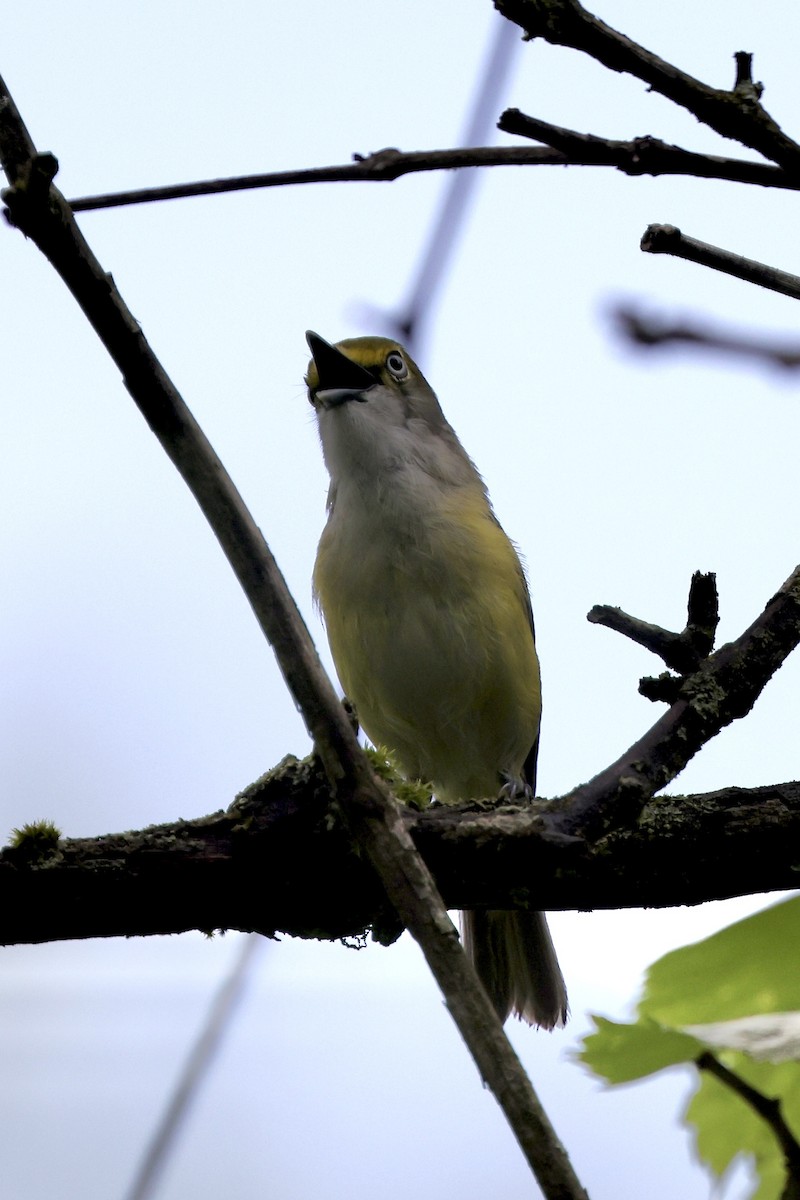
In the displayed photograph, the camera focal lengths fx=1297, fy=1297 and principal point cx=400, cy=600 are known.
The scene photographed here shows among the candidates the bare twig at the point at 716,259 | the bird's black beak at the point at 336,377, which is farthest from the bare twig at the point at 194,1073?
the bird's black beak at the point at 336,377

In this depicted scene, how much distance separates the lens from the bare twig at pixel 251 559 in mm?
1204

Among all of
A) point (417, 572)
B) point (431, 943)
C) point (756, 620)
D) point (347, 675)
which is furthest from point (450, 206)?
point (347, 675)

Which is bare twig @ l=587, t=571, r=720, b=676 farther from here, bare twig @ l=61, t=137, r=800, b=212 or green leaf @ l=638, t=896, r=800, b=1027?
bare twig @ l=61, t=137, r=800, b=212

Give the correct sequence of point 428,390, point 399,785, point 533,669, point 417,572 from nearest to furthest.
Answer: point 399,785 < point 417,572 < point 533,669 < point 428,390

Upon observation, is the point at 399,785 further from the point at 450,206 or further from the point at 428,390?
the point at 428,390

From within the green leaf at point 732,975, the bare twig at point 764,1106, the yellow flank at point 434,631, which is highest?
the yellow flank at point 434,631

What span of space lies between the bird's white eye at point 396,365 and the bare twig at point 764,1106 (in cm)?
450

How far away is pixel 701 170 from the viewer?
135cm

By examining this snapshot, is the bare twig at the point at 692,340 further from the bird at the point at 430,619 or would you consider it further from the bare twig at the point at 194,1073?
the bird at the point at 430,619

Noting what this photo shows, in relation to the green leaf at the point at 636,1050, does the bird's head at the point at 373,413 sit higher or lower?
higher

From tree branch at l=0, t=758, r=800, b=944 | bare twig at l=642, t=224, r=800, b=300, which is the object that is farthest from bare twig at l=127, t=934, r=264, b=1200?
bare twig at l=642, t=224, r=800, b=300

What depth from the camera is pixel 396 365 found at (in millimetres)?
5590

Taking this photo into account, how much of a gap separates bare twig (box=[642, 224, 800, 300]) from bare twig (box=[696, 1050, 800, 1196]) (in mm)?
791

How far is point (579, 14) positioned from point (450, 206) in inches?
51.6
